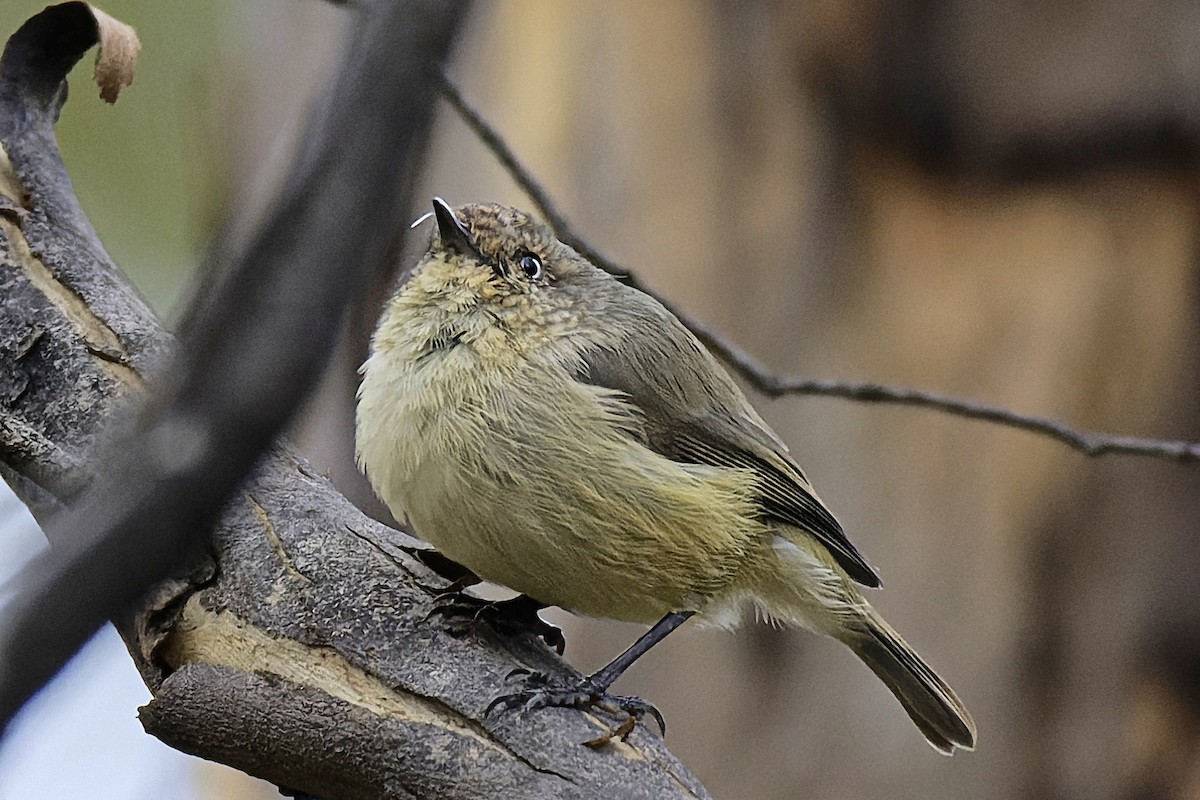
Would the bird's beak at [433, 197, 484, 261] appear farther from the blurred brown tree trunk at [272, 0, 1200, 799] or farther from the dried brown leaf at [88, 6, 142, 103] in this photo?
the blurred brown tree trunk at [272, 0, 1200, 799]

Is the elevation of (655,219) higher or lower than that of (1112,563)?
higher

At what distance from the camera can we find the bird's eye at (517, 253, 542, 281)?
258 cm

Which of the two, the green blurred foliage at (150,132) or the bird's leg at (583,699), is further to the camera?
the green blurred foliage at (150,132)

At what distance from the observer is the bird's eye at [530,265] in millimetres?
2580

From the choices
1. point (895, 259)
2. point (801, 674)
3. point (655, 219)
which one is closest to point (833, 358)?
point (895, 259)

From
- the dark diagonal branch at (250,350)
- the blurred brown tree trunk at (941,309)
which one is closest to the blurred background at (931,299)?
the blurred brown tree trunk at (941,309)

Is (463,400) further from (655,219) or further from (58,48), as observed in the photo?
(655,219)

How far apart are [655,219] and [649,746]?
196cm

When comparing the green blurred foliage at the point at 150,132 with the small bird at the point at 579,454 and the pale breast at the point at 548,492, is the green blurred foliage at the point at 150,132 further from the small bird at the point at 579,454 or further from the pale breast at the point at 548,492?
the pale breast at the point at 548,492

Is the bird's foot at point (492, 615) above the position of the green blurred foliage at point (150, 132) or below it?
below

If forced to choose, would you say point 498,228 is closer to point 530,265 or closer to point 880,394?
point 530,265

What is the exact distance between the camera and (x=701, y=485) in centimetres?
253

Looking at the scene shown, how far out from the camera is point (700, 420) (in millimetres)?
2691

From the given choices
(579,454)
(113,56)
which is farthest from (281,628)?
(113,56)
